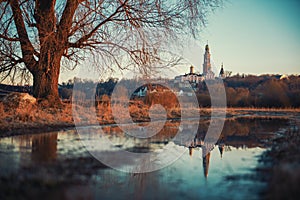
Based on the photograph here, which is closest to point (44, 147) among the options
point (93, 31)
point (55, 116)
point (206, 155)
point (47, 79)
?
point (206, 155)

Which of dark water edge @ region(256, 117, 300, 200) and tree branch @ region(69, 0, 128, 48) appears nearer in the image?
dark water edge @ region(256, 117, 300, 200)

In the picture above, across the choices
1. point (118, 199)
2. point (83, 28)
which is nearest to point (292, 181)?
point (118, 199)

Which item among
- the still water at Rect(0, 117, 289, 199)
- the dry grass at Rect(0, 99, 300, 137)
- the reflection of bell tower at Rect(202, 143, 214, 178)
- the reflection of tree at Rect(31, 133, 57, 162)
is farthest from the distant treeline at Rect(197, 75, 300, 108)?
the still water at Rect(0, 117, 289, 199)

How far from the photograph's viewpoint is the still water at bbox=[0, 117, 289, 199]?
381 cm

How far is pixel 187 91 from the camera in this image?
95.6 feet

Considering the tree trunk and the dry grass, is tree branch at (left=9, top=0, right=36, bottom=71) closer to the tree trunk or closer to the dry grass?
the tree trunk

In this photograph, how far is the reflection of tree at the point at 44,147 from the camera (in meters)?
5.66

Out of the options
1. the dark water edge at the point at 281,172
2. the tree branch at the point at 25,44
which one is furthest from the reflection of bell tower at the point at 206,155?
the tree branch at the point at 25,44

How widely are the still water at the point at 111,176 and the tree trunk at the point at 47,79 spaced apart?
648cm

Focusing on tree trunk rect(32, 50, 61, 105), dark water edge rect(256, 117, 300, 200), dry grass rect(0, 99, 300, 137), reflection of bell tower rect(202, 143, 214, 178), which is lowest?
reflection of bell tower rect(202, 143, 214, 178)

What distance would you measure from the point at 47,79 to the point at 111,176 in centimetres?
1002

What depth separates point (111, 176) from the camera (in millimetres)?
4738

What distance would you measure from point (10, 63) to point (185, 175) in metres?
11.0

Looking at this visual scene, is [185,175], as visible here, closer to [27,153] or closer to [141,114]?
[27,153]
